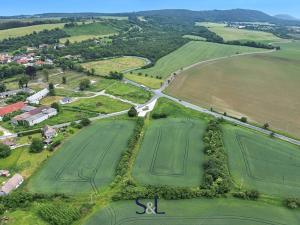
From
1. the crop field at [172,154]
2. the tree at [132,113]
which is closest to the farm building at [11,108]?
the tree at [132,113]

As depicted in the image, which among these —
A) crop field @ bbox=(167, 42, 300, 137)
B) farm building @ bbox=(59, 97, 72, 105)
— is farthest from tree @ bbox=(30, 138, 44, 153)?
crop field @ bbox=(167, 42, 300, 137)

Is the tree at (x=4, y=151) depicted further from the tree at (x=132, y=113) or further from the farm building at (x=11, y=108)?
the tree at (x=132, y=113)

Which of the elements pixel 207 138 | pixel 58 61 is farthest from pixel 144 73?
pixel 207 138

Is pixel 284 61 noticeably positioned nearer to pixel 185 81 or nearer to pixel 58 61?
pixel 185 81

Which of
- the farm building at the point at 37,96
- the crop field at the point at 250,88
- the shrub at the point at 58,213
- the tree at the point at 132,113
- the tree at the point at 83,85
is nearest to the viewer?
the shrub at the point at 58,213

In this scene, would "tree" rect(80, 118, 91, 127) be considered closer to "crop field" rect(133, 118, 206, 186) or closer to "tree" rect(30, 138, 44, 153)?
"tree" rect(30, 138, 44, 153)

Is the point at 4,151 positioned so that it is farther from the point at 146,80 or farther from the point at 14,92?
the point at 146,80
